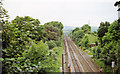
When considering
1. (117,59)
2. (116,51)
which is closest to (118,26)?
(116,51)

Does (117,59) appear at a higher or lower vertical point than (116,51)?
lower

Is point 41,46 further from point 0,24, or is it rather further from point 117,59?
point 117,59

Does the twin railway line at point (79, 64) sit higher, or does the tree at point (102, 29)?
the tree at point (102, 29)

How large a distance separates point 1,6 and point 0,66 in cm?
62

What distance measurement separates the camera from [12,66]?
3.91 ft

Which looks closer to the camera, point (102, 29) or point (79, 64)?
point (102, 29)

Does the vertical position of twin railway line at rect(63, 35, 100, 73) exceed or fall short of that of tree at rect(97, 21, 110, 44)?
it falls short

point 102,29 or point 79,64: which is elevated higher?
point 102,29

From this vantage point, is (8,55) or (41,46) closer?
(8,55)

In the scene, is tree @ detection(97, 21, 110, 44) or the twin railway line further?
tree @ detection(97, 21, 110, 44)

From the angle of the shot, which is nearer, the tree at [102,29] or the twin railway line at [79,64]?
the twin railway line at [79,64]

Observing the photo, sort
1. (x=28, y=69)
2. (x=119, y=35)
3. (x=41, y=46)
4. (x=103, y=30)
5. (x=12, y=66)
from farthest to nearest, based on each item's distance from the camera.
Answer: (x=103, y=30) < (x=119, y=35) < (x=41, y=46) < (x=28, y=69) < (x=12, y=66)

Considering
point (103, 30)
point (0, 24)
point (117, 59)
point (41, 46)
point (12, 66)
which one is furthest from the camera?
point (103, 30)

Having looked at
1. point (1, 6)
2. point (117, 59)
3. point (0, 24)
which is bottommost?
point (117, 59)
